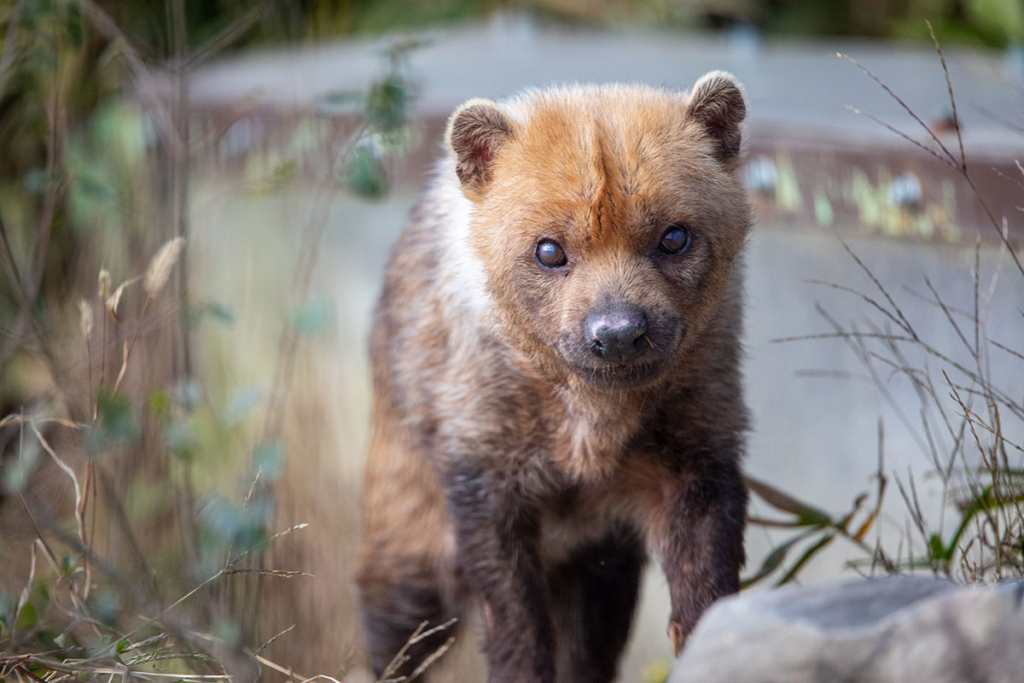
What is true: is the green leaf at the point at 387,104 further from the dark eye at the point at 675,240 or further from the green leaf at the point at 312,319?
the dark eye at the point at 675,240

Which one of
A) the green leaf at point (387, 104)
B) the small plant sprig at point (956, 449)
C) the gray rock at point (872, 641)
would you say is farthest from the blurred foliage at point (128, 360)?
the small plant sprig at point (956, 449)

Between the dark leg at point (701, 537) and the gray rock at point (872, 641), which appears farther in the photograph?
the dark leg at point (701, 537)

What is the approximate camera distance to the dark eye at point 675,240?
3.08m

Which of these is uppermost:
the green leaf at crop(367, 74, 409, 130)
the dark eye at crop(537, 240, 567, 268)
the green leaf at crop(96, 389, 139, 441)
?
the green leaf at crop(367, 74, 409, 130)

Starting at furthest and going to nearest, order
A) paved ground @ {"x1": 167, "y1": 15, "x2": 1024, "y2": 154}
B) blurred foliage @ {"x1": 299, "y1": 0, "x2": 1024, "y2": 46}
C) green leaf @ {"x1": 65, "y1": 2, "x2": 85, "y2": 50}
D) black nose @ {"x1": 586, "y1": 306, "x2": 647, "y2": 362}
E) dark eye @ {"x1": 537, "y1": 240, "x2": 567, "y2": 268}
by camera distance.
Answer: blurred foliage @ {"x1": 299, "y1": 0, "x2": 1024, "y2": 46}, paved ground @ {"x1": 167, "y1": 15, "x2": 1024, "y2": 154}, green leaf @ {"x1": 65, "y1": 2, "x2": 85, "y2": 50}, dark eye @ {"x1": 537, "y1": 240, "x2": 567, "y2": 268}, black nose @ {"x1": 586, "y1": 306, "x2": 647, "y2": 362}

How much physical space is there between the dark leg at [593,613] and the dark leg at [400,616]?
49 centimetres

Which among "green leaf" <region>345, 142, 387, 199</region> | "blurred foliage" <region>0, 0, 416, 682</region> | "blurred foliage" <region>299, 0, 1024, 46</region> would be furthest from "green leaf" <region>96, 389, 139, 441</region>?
"blurred foliage" <region>299, 0, 1024, 46</region>

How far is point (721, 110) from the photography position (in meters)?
3.34

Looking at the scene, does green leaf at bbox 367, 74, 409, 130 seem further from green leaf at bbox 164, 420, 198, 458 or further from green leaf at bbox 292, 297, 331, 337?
green leaf at bbox 164, 420, 198, 458

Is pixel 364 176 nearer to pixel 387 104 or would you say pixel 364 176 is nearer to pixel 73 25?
pixel 387 104

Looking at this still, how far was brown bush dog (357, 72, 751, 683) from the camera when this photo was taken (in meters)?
3.05

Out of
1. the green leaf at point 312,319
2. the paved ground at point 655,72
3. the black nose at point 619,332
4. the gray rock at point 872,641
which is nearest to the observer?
the gray rock at point 872,641

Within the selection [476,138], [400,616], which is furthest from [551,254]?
[400,616]

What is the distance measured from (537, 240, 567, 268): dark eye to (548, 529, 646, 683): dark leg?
1.37m
